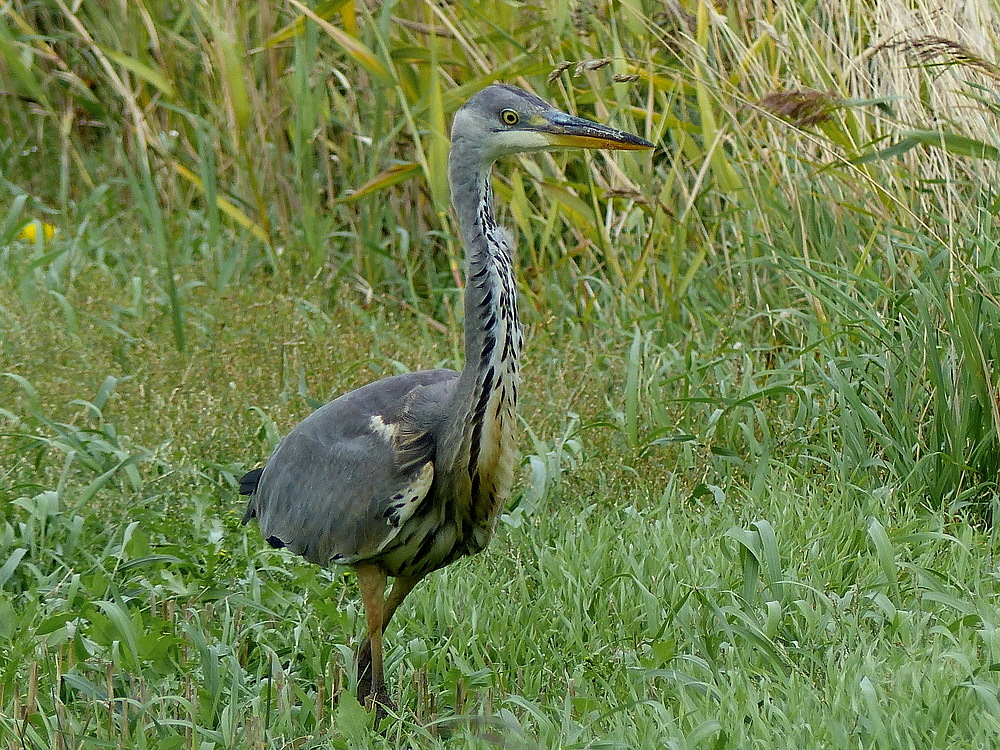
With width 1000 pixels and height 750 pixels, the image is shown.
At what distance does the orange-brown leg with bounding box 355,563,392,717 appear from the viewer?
10.1 ft

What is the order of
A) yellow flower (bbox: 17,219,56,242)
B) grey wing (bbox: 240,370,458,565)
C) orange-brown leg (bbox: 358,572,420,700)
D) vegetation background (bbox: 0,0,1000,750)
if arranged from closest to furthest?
vegetation background (bbox: 0,0,1000,750), grey wing (bbox: 240,370,458,565), orange-brown leg (bbox: 358,572,420,700), yellow flower (bbox: 17,219,56,242)

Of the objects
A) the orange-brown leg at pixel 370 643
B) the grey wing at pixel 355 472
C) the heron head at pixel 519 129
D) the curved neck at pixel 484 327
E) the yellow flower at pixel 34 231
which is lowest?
the yellow flower at pixel 34 231

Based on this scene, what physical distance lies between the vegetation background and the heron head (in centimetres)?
66

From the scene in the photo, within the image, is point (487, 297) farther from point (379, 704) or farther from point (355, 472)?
point (379, 704)

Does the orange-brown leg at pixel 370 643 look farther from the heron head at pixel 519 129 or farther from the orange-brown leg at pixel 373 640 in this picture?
the heron head at pixel 519 129

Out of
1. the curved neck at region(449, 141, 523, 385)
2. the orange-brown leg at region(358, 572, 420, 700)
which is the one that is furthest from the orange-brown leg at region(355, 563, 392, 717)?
the curved neck at region(449, 141, 523, 385)

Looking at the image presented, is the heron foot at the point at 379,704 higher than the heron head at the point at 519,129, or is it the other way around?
the heron head at the point at 519,129

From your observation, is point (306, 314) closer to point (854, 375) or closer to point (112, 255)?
point (112, 255)

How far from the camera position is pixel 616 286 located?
521 centimetres

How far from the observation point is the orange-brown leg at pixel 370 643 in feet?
10.4

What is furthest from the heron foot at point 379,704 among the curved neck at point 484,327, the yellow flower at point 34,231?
the yellow flower at point 34,231

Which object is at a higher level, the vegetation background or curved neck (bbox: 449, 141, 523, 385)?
curved neck (bbox: 449, 141, 523, 385)

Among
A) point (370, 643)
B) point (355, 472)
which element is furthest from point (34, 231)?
point (370, 643)

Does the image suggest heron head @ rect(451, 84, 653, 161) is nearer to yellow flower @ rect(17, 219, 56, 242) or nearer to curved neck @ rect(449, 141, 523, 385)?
curved neck @ rect(449, 141, 523, 385)
